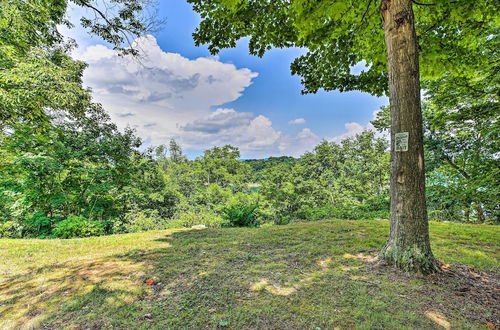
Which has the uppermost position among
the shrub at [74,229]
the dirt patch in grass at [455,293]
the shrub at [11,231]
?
the dirt patch in grass at [455,293]

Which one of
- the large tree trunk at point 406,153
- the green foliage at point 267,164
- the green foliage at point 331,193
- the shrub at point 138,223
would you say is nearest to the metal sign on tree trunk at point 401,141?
the large tree trunk at point 406,153

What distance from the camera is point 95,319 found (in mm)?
1684

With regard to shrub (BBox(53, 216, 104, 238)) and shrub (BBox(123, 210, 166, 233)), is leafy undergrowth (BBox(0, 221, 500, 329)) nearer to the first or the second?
shrub (BBox(53, 216, 104, 238))

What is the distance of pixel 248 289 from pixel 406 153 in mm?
2322

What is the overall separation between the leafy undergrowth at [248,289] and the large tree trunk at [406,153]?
26 cm

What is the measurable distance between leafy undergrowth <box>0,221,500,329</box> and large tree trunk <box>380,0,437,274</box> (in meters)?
0.26

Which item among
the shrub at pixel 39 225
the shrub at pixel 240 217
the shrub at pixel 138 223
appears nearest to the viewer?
the shrub at pixel 39 225

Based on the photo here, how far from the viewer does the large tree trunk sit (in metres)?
2.37

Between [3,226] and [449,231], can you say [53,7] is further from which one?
[449,231]

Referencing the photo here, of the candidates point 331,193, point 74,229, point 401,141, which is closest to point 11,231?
point 74,229

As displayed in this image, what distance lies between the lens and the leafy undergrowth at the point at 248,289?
5.32 ft

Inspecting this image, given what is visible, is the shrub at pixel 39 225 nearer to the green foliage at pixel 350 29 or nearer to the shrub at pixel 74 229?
the shrub at pixel 74 229

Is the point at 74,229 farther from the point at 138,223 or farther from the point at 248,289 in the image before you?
the point at 248,289

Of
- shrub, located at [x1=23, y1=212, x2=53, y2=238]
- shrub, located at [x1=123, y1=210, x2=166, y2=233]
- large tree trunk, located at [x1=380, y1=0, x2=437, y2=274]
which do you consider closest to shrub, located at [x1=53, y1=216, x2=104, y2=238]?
shrub, located at [x1=23, y1=212, x2=53, y2=238]
